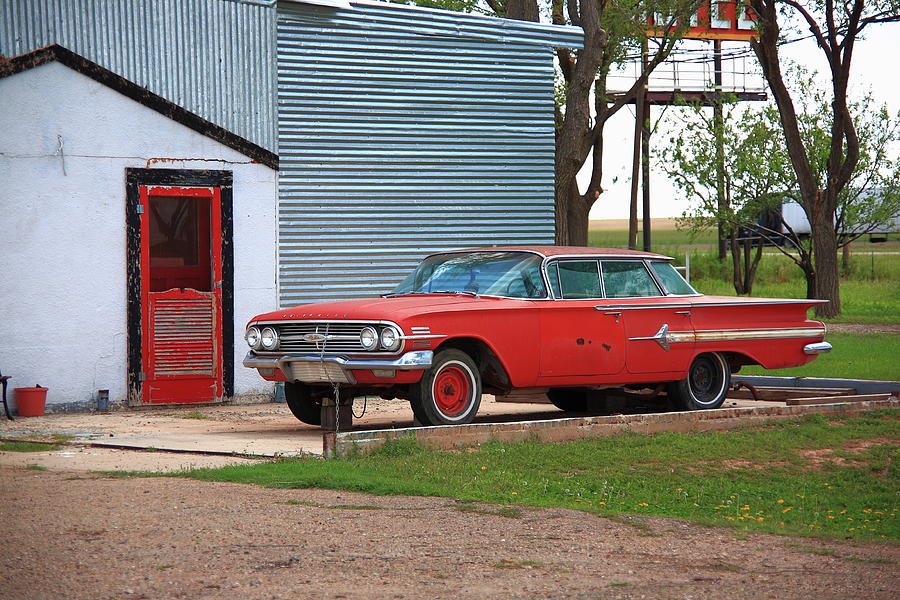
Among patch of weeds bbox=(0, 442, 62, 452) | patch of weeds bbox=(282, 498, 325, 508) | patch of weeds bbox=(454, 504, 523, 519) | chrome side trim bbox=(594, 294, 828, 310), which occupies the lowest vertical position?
patch of weeds bbox=(0, 442, 62, 452)

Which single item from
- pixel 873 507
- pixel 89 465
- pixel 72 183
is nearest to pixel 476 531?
pixel 873 507

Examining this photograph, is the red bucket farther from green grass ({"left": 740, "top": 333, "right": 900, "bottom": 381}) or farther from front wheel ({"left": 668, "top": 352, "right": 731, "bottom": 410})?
green grass ({"left": 740, "top": 333, "right": 900, "bottom": 381})

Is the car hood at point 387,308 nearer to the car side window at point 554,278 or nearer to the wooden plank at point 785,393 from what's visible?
the car side window at point 554,278

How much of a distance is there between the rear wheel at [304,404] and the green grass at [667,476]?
201 centimetres

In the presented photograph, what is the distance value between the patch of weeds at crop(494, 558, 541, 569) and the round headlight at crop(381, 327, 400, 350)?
140 inches

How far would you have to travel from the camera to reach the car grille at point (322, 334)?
29.6ft

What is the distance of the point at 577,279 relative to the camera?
407 inches

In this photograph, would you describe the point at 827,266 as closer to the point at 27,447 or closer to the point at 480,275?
the point at 480,275

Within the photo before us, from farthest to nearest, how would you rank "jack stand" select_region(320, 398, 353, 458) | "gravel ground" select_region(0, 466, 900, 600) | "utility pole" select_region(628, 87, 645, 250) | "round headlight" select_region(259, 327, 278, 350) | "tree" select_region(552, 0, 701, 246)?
"utility pole" select_region(628, 87, 645, 250)
"tree" select_region(552, 0, 701, 246)
"jack stand" select_region(320, 398, 353, 458)
"round headlight" select_region(259, 327, 278, 350)
"gravel ground" select_region(0, 466, 900, 600)

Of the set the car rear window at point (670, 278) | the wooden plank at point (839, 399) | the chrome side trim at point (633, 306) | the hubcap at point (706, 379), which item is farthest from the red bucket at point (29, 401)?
the wooden plank at point (839, 399)

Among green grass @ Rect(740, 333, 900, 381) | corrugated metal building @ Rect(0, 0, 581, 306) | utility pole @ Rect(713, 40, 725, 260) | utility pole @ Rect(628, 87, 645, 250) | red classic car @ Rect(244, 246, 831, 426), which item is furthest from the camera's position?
utility pole @ Rect(713, 40, 725, 260)

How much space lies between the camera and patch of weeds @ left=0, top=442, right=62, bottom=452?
8953 millimetres

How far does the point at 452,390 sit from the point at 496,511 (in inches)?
115

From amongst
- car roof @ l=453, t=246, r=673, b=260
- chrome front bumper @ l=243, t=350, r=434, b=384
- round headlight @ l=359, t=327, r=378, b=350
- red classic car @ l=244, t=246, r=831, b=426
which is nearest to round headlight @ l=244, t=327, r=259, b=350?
red classic car @ l=244, t=246, r=831, b=426
